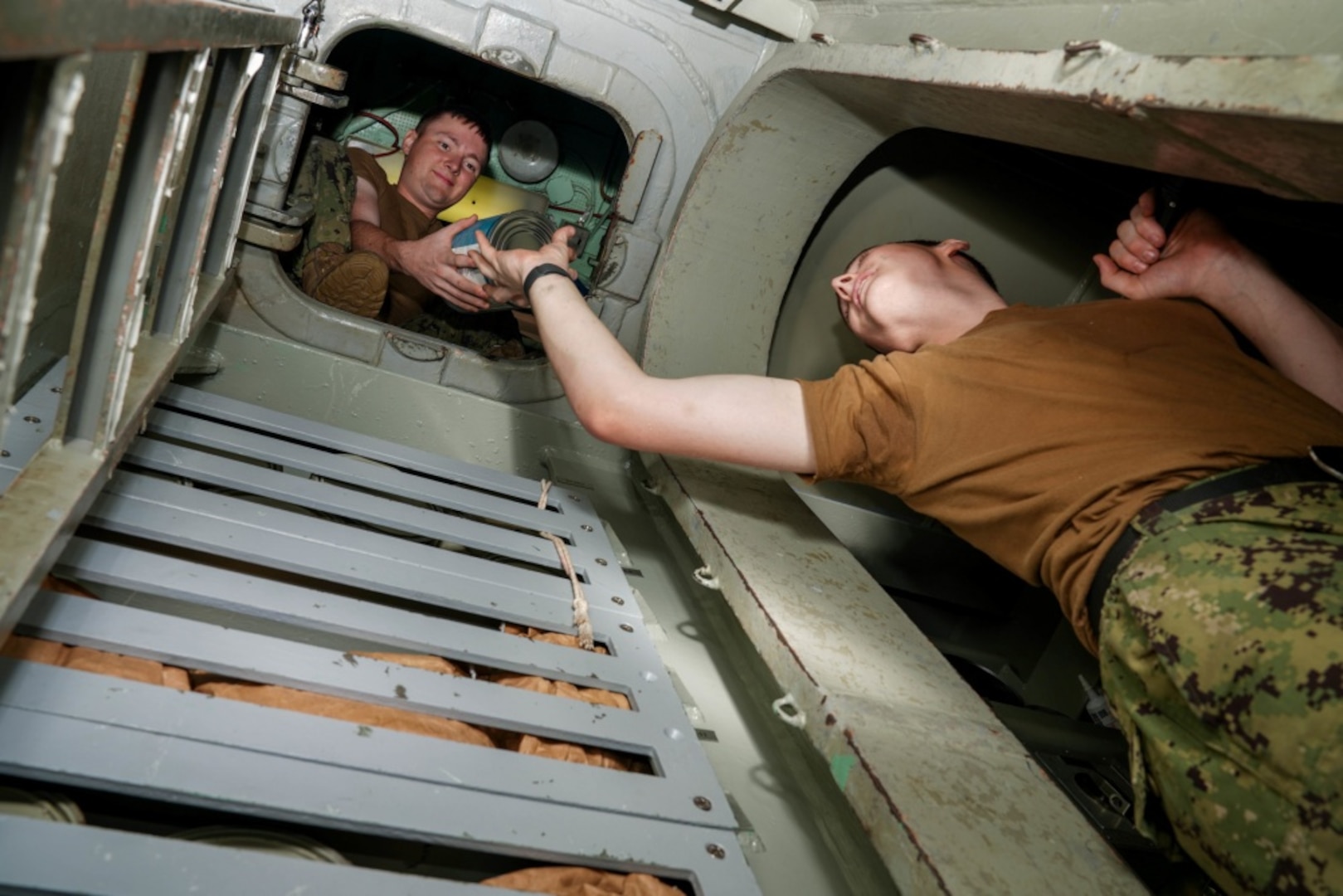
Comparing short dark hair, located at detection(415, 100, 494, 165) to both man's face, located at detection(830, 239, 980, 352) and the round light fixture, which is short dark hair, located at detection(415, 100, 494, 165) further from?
man's face, located at detection(830, 239, 980, 352)

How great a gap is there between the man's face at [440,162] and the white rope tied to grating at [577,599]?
2.27 metres

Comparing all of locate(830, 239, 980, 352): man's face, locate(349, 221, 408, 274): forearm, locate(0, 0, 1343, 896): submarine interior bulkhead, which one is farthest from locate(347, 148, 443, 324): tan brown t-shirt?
locate(830, 239, 980, 352): man's face

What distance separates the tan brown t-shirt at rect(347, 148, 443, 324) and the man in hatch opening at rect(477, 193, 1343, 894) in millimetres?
1702

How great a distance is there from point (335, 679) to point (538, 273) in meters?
1.14

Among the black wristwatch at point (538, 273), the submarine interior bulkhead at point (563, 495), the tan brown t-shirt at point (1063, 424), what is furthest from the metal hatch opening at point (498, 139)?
the tan brown t-shirt at point (1063, 424)

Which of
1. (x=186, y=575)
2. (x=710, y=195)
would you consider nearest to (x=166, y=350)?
(x=186, y=575)

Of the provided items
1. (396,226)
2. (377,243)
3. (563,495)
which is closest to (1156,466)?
(563,495)

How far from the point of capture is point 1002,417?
1.81m

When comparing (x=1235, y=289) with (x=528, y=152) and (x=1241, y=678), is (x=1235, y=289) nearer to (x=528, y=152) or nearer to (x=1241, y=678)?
(x=1241, y=678)

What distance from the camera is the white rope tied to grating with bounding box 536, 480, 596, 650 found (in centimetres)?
195

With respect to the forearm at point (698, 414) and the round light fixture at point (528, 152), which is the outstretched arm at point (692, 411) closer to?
the forearm at point (698, 414)

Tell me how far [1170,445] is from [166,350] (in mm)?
2041

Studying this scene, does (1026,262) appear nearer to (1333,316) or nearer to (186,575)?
(1333,316)

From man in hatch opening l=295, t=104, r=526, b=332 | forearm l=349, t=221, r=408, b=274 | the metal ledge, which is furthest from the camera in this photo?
forearm l=349, t=221, r=408, b=274
